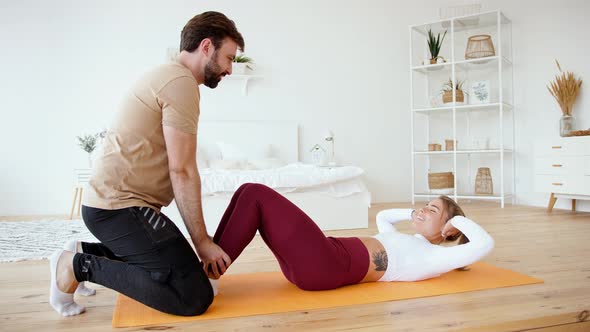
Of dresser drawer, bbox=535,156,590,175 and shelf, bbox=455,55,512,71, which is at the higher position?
shelf, bbox=455,55,512,71

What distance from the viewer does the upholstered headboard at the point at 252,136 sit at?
17.5 ft

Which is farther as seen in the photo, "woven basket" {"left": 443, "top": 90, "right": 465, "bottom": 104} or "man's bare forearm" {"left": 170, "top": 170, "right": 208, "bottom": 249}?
"woven basket" {"left": 443, "top": 90, "right": 465, "bottom": 104}

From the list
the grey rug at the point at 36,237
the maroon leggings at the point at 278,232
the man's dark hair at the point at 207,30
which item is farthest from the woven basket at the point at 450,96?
the man's dark hair at the point at 207,30

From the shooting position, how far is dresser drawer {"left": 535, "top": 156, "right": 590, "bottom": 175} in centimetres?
422

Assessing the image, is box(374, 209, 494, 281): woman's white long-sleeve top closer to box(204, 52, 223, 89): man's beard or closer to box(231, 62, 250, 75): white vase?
box(204, 52, 223, 89): man's beard

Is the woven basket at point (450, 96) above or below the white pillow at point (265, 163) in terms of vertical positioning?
above

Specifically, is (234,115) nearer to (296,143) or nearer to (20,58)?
(296,143)

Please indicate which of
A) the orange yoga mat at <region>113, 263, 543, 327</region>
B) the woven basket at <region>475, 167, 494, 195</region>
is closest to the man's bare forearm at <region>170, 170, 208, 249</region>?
the orange yoga mat at <region>113, 263, 543, 327</region>

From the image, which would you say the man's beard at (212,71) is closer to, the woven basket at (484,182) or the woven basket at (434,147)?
the woven basket at (434,147)

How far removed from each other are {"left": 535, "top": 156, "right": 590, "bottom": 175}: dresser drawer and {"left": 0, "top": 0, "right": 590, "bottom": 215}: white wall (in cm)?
82

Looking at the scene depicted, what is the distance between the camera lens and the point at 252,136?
17.8 ft

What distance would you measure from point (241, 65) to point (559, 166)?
10.7 ft

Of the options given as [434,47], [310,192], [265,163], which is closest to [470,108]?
[434,47]

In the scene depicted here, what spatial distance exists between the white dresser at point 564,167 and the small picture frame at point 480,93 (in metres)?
1.10
